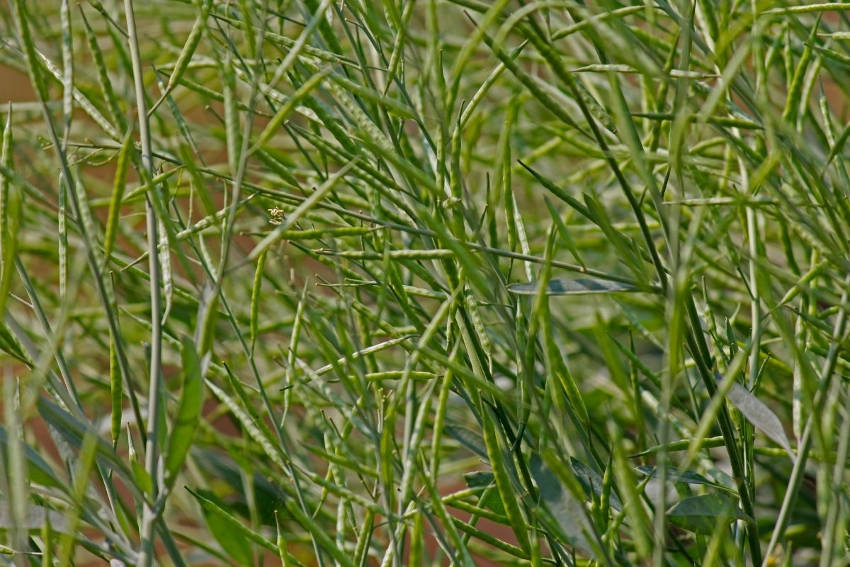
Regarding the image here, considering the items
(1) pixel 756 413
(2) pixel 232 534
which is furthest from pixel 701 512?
(2) pixel 232 534

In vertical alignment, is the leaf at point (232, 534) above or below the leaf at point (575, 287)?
below

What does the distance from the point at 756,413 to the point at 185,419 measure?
0.56ft

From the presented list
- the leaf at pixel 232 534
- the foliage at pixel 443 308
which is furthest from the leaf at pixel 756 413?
the leaf at pixel 232 534

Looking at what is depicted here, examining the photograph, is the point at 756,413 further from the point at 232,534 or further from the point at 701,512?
the point at 232,534

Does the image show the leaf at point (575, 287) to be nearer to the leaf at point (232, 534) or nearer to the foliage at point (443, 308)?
the foliage at point (443, 308)

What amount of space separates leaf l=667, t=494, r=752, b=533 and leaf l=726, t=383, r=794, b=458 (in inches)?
0.9

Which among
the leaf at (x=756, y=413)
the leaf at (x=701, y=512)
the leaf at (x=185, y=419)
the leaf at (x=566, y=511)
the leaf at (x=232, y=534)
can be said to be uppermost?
the leaf at (x=185, y=419)

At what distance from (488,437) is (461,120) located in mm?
132

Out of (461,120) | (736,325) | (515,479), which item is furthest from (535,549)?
(736,325)

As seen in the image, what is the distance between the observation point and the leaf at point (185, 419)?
242 mm

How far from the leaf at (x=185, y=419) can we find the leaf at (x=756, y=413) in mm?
161

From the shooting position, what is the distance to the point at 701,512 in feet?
1.03

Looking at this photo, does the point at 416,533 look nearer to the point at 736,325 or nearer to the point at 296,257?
the point at 736,325

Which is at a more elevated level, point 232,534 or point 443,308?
point 443,308
